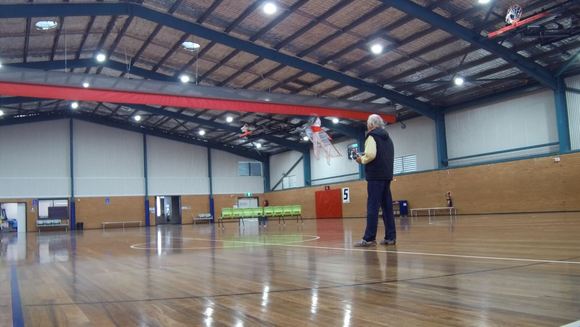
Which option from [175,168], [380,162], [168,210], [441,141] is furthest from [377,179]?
[168,210]

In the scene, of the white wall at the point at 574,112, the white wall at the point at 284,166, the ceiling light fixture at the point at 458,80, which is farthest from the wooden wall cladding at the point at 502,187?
the white wall at the point at 284,166

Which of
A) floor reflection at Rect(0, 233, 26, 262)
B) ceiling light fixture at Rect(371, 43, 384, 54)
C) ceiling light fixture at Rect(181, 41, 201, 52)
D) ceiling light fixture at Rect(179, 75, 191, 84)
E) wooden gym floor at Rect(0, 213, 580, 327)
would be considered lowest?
floor reflection at Rect(0, 233, 26, 262)

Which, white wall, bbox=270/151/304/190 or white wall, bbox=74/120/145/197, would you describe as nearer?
white wall, bbox=74/120/145/197

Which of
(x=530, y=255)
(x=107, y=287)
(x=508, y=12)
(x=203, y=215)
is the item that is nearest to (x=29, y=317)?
(x=107, y=287)

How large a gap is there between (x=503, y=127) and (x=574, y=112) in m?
3.22

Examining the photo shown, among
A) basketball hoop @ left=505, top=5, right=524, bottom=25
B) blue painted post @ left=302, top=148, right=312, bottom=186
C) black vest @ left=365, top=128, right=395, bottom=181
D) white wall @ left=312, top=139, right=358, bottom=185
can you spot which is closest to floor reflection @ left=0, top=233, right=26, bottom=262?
black vest @ left=365, top=128, right=395, bottom=181

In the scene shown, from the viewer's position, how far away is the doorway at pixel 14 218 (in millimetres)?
28141

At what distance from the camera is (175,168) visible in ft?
110

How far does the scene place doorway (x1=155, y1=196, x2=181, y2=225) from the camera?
1344 inches

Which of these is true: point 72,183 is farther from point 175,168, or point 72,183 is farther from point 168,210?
point 168,210

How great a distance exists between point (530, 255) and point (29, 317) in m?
3.51

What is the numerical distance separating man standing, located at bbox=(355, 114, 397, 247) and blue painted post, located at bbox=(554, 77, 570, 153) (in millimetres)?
15311

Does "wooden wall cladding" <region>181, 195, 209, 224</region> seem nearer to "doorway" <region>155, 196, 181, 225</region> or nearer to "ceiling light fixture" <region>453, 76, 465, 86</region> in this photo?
"doorway" <region>155, 196, 181, 225</region>

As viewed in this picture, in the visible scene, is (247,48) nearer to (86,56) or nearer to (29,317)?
(86,56)
